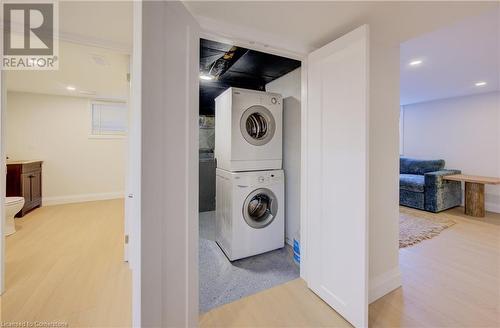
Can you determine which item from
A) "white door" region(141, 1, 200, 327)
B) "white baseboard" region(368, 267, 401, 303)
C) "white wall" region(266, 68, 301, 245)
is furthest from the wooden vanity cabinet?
"white baseboard" region(368, 267, 401, 303)

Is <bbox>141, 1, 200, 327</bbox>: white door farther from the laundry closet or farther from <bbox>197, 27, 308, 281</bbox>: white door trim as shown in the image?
the laundry closet

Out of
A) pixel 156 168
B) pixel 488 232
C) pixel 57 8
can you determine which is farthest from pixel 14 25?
pixel 488 232

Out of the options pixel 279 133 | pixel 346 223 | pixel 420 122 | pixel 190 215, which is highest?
pixel 420 122

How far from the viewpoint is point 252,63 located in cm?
233

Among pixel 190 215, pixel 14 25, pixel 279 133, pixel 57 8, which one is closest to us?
pixel 190 215

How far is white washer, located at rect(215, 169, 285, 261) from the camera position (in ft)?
7.32

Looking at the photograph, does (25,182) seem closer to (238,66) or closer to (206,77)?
(206,77)

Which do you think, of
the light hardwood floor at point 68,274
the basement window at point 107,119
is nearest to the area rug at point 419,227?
the light hardwood floor at point 68,274

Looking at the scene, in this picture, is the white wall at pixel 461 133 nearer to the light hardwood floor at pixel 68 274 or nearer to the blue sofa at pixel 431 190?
the blue sofa at pixel 431 190

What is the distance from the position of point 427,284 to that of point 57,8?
3.63 meters

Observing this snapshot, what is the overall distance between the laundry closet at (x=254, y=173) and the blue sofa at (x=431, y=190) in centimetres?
313

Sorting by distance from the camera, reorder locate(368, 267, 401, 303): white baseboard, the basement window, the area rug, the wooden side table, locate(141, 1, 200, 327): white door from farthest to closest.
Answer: the basement window → the wooden side table → the area rug → locate(368, 267, 401, 303): white baseboard → locate(141, 1, 200, 327): white door

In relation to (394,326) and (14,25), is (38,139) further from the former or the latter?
(394,326)

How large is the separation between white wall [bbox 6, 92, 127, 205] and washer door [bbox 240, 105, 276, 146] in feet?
9.78
